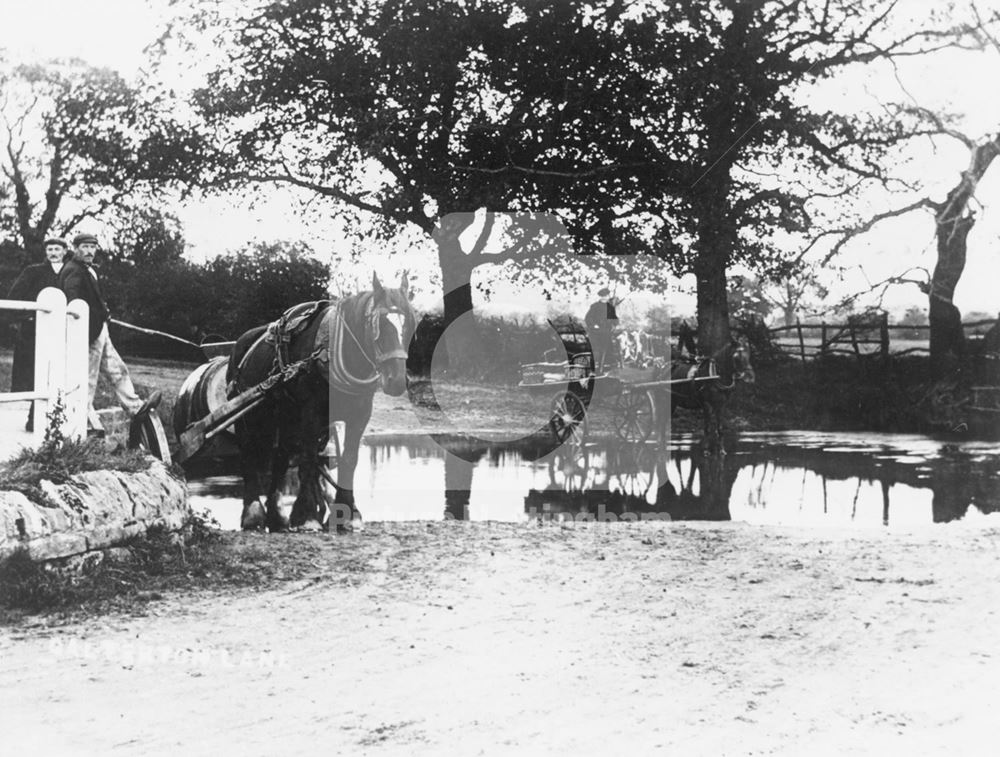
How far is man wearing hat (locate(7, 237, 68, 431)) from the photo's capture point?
5355mm

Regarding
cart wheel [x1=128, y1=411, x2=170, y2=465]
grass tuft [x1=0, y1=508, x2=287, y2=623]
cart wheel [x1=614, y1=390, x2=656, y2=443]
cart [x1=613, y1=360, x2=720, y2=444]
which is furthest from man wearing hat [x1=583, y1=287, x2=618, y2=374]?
cart wheel [x1=128, y1=411, x2=170, y2=465]

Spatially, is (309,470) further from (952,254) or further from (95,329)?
(952,254)

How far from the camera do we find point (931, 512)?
24.2 feet

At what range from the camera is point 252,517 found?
21.1ft

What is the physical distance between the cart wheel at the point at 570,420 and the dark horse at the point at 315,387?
258 centimetres

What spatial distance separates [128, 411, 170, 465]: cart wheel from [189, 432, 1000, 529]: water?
455mm

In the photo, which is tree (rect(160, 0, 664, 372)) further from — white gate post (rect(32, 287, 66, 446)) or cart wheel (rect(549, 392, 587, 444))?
cart wheel (rect(549, 392, 587, 444))

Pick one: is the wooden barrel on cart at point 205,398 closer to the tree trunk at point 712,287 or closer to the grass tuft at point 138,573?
the grass tuft at point 138,573

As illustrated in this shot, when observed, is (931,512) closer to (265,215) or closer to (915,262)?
(915,262)

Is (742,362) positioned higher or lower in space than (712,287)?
lower

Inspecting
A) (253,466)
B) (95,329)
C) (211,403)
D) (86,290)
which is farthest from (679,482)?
(86,290)

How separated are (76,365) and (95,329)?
26cm

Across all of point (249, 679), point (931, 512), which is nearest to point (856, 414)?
point (931, 512)

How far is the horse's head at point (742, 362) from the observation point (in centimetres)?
767
